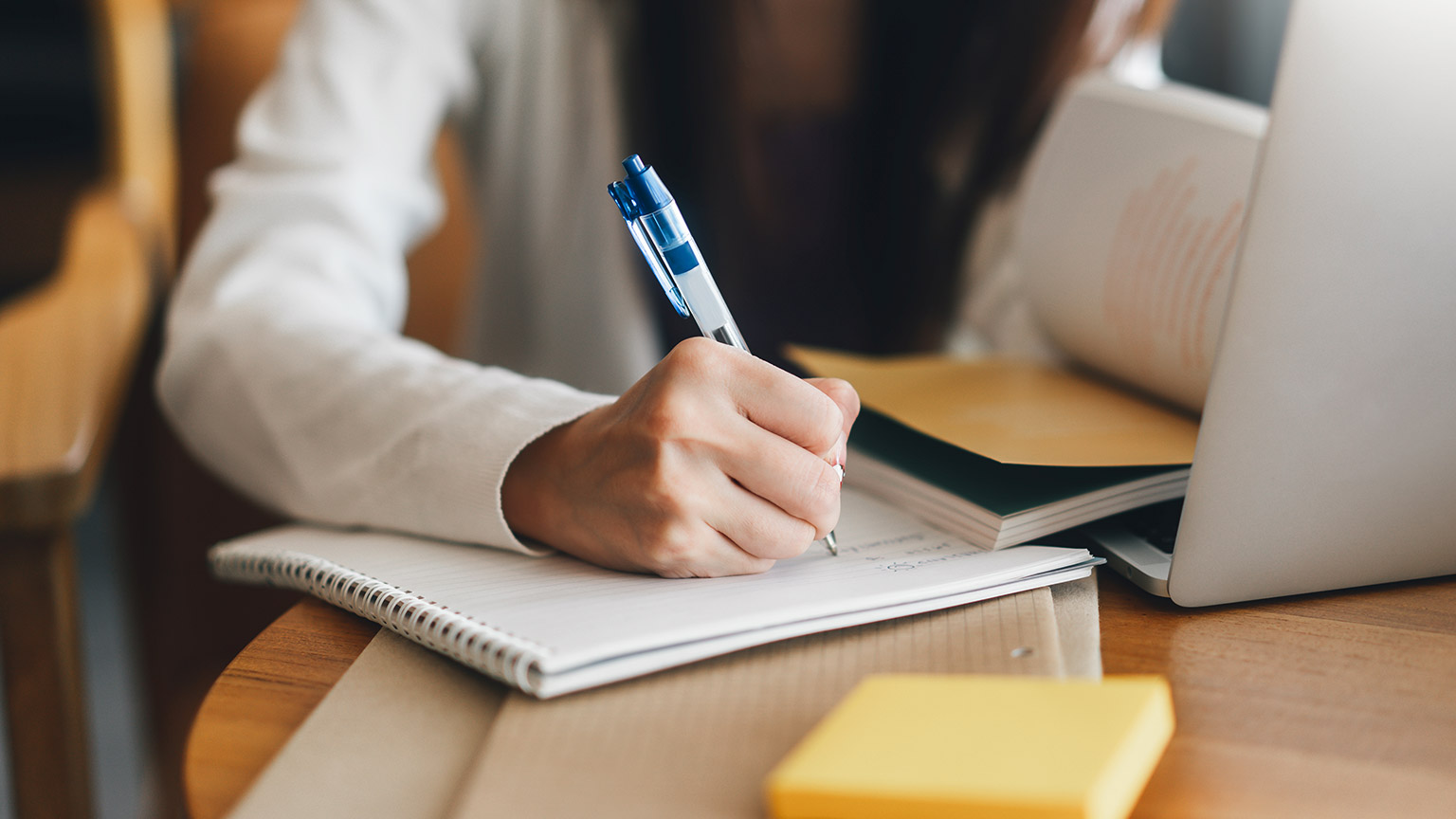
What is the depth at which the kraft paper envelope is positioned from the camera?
1.27ft

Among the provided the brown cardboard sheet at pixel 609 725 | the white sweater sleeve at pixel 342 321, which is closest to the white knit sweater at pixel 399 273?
the white sweater sleeve at pixel 342 321

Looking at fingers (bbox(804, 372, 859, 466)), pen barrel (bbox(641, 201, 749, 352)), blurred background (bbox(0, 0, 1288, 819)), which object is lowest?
blurred background (bbox(0, 0, 1288, 819))

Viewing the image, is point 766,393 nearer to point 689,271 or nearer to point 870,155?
point 689,271

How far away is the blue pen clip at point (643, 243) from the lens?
0.36 metres

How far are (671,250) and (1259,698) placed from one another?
0.79 ft

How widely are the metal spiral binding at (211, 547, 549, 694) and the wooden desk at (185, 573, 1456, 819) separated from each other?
1cm

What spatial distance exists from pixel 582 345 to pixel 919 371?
0.55 m

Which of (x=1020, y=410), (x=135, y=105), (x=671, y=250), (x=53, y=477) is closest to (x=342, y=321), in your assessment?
(x=53, y=477)

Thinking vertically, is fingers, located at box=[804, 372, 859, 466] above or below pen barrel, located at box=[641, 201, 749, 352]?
below

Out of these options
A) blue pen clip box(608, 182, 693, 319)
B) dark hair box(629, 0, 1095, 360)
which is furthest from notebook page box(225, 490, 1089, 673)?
dark hair box(629, 0, 1095, 360)

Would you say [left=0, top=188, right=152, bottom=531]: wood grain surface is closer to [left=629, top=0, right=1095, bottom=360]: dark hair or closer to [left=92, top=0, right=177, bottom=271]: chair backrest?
[left=92, top=0, right=177, bottom=271]: chair backrest

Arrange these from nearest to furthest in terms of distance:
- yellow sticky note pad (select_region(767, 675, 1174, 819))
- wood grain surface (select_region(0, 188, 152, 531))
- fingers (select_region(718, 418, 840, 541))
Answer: yellow sticky note pad (select_region(767, 675, 1174, 819)), fingers (select_region(718, 418, 840, 541)), wood grain surface (select_region(0, 188, 152, 531))

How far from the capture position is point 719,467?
34cm

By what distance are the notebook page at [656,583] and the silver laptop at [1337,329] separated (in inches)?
2.4
